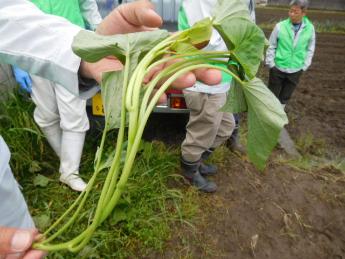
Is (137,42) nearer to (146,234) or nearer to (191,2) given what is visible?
(191,2)

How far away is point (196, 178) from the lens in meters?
2.01

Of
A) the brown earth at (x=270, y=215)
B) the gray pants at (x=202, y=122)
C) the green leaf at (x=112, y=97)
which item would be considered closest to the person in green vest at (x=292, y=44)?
the brown earth at (x=270, y=215)

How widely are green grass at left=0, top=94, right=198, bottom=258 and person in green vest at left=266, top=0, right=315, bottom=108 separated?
60.5 inches

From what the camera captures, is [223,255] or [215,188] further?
[215,188]

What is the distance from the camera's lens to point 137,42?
72 cm

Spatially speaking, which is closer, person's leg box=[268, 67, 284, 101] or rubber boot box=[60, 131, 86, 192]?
rubber boot box=[60, 131, 86, 192]

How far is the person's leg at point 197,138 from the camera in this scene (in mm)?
1746

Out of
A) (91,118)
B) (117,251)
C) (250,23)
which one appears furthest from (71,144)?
(250,23)

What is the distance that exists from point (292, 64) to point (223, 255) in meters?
2.05

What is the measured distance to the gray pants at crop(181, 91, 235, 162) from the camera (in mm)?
1745

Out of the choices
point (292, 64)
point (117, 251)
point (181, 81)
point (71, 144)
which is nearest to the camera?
point (181, 81)

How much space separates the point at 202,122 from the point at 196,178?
411 mm

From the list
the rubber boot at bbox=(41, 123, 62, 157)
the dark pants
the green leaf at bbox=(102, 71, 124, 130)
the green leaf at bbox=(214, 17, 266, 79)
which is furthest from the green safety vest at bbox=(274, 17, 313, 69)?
the green leaf at bbox=(102, 71, 124, 130)

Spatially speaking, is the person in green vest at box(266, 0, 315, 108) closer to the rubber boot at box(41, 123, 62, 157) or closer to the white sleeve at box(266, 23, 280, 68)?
the white sleeve at box(266, 23, 280, 68)
